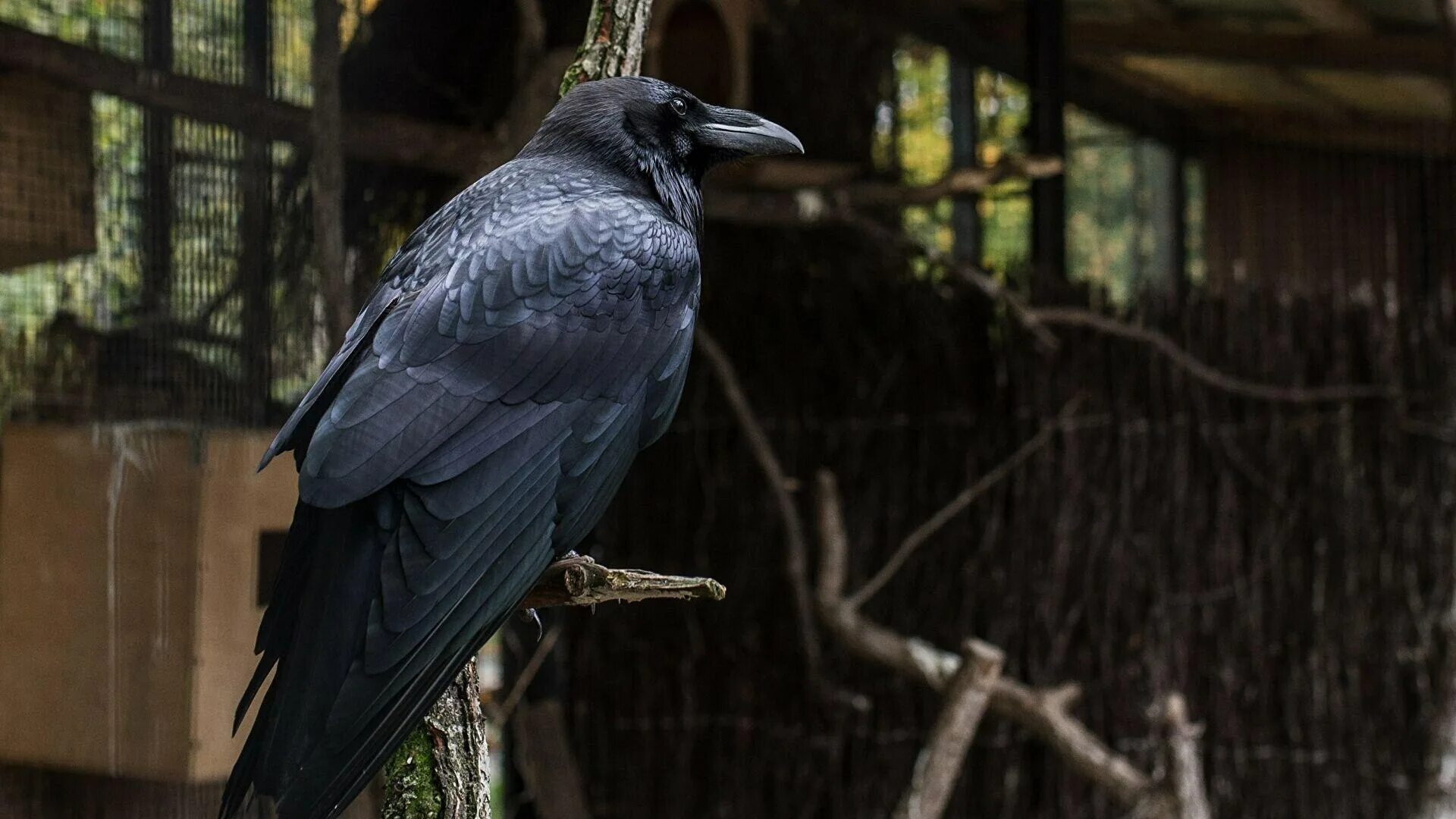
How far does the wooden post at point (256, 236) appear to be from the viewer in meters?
2.79

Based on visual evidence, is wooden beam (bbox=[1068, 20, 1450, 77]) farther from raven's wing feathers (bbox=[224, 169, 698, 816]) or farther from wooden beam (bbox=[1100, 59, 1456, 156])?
raven's wing feathers (bbox=[224, 169, 698, 816])

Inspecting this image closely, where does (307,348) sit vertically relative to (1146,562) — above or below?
above

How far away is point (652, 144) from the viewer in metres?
2.28

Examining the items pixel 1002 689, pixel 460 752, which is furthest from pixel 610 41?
pixel 1002 689

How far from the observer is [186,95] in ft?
8.89

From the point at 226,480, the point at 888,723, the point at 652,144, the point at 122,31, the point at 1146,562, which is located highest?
the point at 122,31

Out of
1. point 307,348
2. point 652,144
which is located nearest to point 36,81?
point 307,348

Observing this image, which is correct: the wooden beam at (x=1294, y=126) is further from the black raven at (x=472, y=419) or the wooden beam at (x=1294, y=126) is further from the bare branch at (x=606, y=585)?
the bare branch at (x=606, y=585)

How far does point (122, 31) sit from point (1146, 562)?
3.02 metres

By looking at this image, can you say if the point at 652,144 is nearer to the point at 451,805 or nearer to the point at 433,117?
the point at 451,805

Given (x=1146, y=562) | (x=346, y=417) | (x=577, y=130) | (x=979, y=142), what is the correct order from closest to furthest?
(x=346, y=417), (x=577, y=130), (x=1146, y=562), (x=979, y=142)

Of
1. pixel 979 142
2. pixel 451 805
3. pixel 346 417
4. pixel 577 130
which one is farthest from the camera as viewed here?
pixel 979 142

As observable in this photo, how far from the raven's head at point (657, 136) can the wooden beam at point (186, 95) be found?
0.78 m

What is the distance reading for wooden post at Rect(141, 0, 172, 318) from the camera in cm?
268
